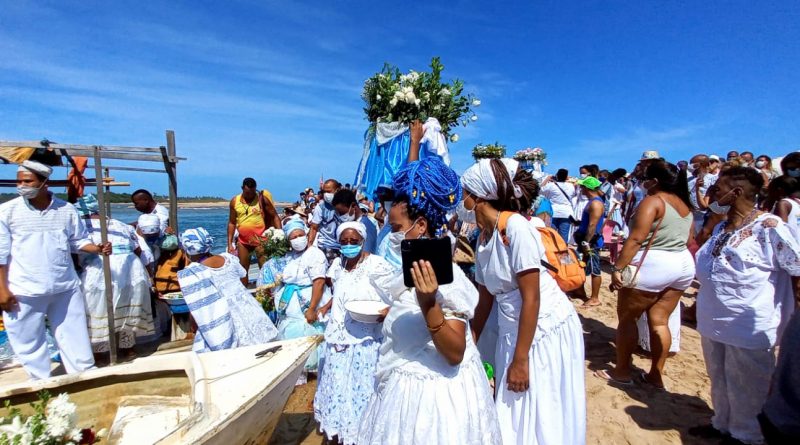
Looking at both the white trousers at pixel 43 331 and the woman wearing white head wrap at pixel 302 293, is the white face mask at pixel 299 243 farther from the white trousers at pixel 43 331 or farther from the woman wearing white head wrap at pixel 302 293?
the white trousers at pixel 43 331

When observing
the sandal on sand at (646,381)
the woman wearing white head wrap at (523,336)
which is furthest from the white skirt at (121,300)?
the sandal on sand at (646,381)

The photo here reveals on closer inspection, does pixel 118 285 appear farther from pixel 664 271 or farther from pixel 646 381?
pixel 646 381

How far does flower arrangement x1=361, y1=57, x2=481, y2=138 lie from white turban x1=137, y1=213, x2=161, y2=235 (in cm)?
363

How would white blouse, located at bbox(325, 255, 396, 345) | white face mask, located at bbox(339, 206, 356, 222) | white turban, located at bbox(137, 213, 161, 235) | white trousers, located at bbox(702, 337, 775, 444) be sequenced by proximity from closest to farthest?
white trousers, located at bbox(702, 337, 775, 444) < white blouse, located at bbox(325, 255, 396, 345) < white turban, located at bbox(137, 213, 161, 235) < white face mask, located at bbox(339, 206, 356, 222)

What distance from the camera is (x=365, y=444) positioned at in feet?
6.12

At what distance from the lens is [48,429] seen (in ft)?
7.26

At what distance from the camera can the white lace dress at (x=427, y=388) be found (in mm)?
1724

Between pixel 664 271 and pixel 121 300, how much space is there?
6.13 m

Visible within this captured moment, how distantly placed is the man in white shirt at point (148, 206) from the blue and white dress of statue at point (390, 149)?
3475 millimetres

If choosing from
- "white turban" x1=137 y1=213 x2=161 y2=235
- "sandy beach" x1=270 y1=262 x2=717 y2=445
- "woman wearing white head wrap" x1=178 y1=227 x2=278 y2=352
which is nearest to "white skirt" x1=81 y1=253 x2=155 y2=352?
"white turban" x1=137 y1=213 x2=161 y2=235

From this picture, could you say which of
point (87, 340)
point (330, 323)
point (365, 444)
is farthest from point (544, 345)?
point (87, 340)

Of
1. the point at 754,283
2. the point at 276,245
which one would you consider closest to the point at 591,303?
the point at 754,283

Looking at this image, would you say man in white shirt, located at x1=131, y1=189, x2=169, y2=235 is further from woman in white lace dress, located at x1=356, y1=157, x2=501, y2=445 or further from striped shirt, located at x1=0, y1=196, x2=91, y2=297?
woman in white lace dress, located at x1=356, y1=157, x2=501, y2=445

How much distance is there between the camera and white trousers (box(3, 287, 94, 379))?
3.94m
